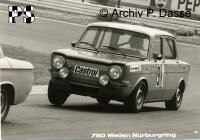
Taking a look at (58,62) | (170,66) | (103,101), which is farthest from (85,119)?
(170,66)

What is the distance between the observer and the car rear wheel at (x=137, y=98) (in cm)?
1140

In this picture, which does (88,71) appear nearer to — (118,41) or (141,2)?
(118,41)

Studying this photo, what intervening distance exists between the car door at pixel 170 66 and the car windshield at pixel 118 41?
728mm

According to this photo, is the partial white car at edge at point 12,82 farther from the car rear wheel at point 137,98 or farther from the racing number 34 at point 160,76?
the racing number 34 at point 160,76

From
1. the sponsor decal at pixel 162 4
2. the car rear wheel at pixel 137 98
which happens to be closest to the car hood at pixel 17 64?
the car rear wheel at pixel 137 98

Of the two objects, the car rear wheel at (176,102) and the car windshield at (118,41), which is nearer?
the car windshield at (118,41)

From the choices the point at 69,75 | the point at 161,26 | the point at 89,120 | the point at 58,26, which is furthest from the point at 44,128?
the point at 58,26

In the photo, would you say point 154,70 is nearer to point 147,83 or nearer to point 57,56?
point 147,83

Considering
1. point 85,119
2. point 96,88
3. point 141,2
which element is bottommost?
point 85,119

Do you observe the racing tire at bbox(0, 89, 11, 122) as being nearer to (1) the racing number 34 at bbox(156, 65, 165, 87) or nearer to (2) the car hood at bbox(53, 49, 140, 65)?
(2) the car hood at bbox(53, 49, 140, 65)

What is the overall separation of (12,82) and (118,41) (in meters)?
3.12

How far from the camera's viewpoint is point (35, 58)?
16.4m

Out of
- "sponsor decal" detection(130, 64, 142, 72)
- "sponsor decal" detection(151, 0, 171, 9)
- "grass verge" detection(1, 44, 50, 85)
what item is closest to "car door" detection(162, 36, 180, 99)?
"sponsor decal" detection(151, 0, 171, 9)

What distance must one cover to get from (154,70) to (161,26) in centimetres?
302
